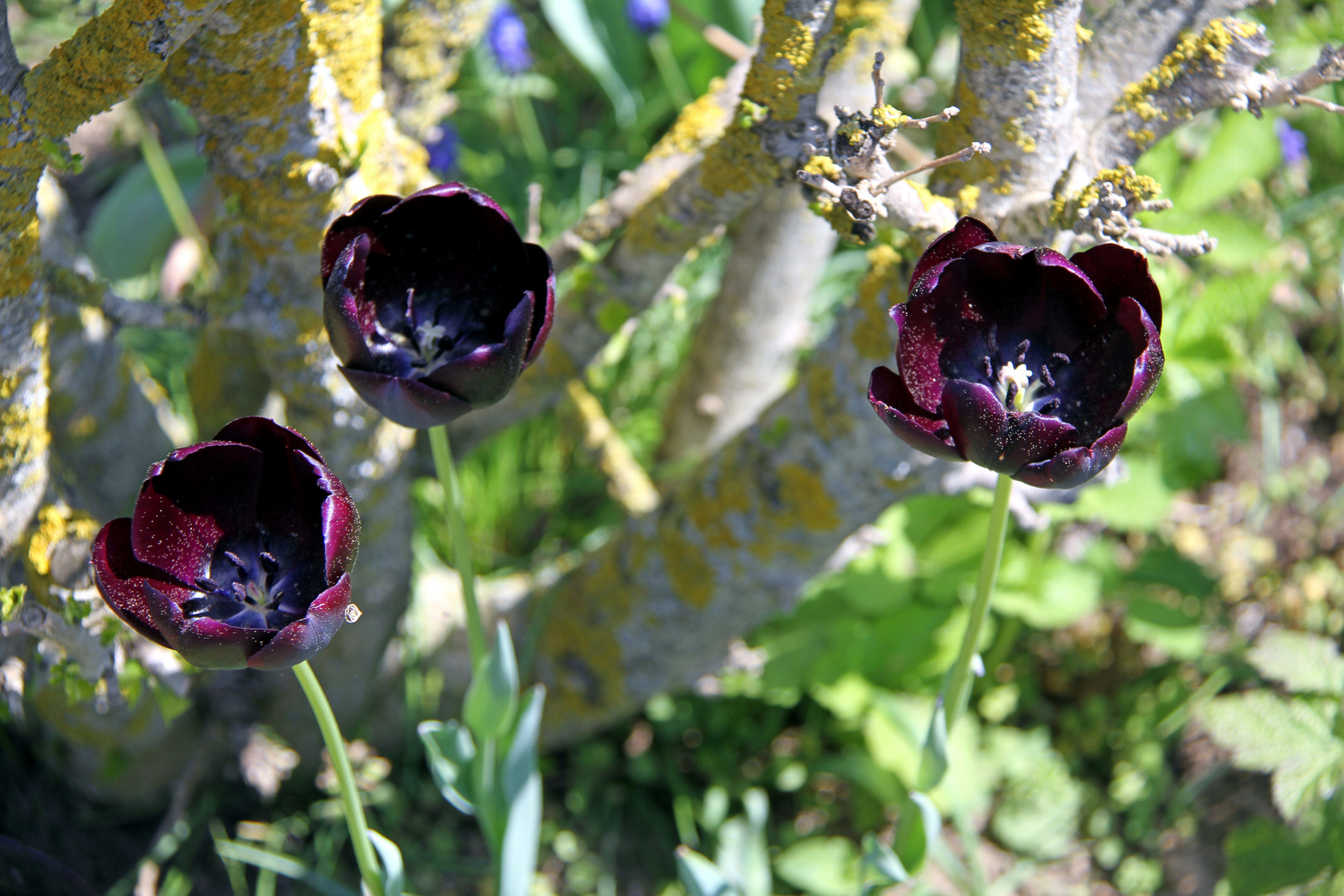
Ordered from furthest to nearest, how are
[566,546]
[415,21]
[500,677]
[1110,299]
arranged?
[566,546], [415,21], [500,677], [1110,299]

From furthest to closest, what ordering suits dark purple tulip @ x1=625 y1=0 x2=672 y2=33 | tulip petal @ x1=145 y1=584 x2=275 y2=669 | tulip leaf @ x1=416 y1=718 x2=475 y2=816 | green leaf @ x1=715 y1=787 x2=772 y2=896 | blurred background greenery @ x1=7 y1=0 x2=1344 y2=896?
dark purple tulip @ x1=625 y1=0 x2=672 y2=33 → blurred background greenery @ x1=7 y1=0 x2=1344 y2=896 → green leaf @ x1=715 y1=787 x2=772 y2=896 → tulip leaf @ x1=416 y1=718 x2=475 y2=816 → tulip petal @ x1=145 y1=584 x2=275 y2=669

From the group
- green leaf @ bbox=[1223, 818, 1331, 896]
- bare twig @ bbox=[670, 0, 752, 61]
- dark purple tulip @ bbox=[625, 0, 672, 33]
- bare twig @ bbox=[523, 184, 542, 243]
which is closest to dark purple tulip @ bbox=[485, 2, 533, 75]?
dark purple tulip @ bbox=[625, 0, 672, 33]

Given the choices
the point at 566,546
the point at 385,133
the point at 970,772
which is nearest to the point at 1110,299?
the point at 385,133

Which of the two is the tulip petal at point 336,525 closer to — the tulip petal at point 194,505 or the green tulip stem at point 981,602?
the tulip petal at point 194,505

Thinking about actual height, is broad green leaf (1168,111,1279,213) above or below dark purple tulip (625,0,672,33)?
below

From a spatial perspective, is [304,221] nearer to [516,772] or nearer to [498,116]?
[516,772]

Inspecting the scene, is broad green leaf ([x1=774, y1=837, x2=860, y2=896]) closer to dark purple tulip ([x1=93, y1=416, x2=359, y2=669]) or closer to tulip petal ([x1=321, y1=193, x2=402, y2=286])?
dark purple tulip ([x1=93, y1=416, x2=359, y2=669])

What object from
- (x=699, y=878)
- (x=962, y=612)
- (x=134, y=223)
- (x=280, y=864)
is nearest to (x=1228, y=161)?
(x=962, y=612)
